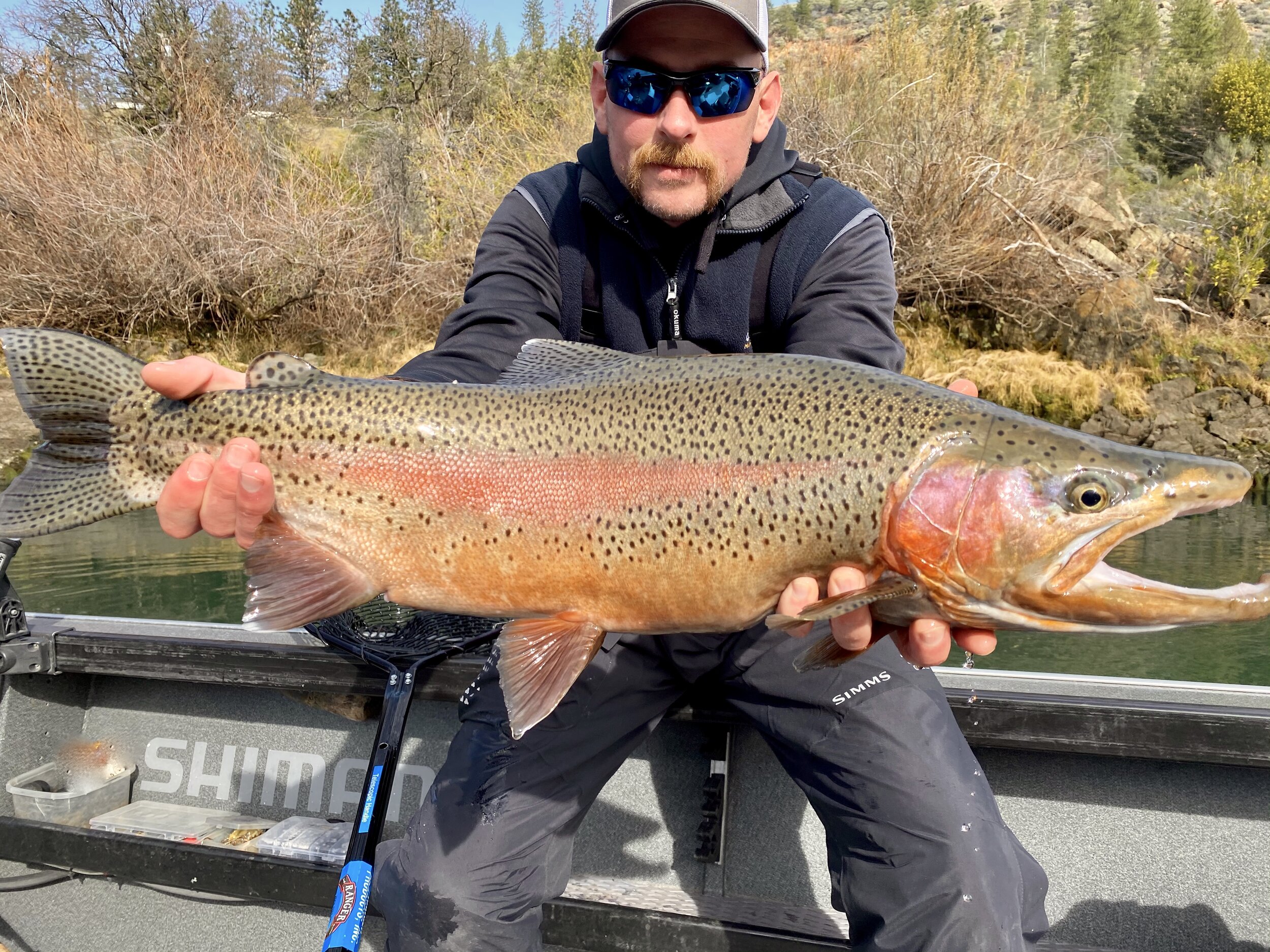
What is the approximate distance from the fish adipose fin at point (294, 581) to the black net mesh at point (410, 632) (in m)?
1.00

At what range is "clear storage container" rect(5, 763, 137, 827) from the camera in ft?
11.7

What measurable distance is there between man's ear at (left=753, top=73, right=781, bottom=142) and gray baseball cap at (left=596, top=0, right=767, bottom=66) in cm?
15

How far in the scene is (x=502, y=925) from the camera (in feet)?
8.20

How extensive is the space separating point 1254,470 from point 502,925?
17161 mm

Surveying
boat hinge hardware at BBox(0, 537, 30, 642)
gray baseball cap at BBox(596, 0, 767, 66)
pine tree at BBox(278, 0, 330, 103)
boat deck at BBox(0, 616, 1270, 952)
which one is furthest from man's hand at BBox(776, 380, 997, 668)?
pine tree at BBox(278, 0, 330, 103)

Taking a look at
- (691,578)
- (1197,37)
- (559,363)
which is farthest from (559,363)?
(1197,37)

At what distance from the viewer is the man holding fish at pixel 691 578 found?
7.41 ft

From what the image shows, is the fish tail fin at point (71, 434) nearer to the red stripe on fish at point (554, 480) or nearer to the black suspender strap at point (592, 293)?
the red stripe on fish at point (554, 480)

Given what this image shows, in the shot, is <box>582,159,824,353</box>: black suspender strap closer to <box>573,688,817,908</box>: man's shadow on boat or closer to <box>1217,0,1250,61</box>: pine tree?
<box>573,688,817,908</box>: man's shadow on boat

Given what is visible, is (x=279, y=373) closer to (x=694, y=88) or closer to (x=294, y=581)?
(x=294, y=581)

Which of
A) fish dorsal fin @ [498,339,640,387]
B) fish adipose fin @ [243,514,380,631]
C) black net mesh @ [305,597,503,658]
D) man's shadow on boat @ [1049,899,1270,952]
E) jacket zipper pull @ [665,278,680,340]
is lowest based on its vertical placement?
man's shadow on boat @ [1049,899,1270,952]

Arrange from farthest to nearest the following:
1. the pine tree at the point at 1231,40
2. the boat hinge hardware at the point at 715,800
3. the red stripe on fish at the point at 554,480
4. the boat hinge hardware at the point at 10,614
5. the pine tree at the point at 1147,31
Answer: the pine tree at the point at 1147,31 → the pine tree at the point at 1231,40 → the boat hinge hardware at the point at 10,614 → the boat hinge hardware at the point at 715,800 → the red stripe on fish at the point at 554,480

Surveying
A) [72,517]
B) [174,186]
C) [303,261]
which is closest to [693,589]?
[72,517]

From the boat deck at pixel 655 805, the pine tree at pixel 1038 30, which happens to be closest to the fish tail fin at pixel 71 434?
the boat deck at pixel 655 805
